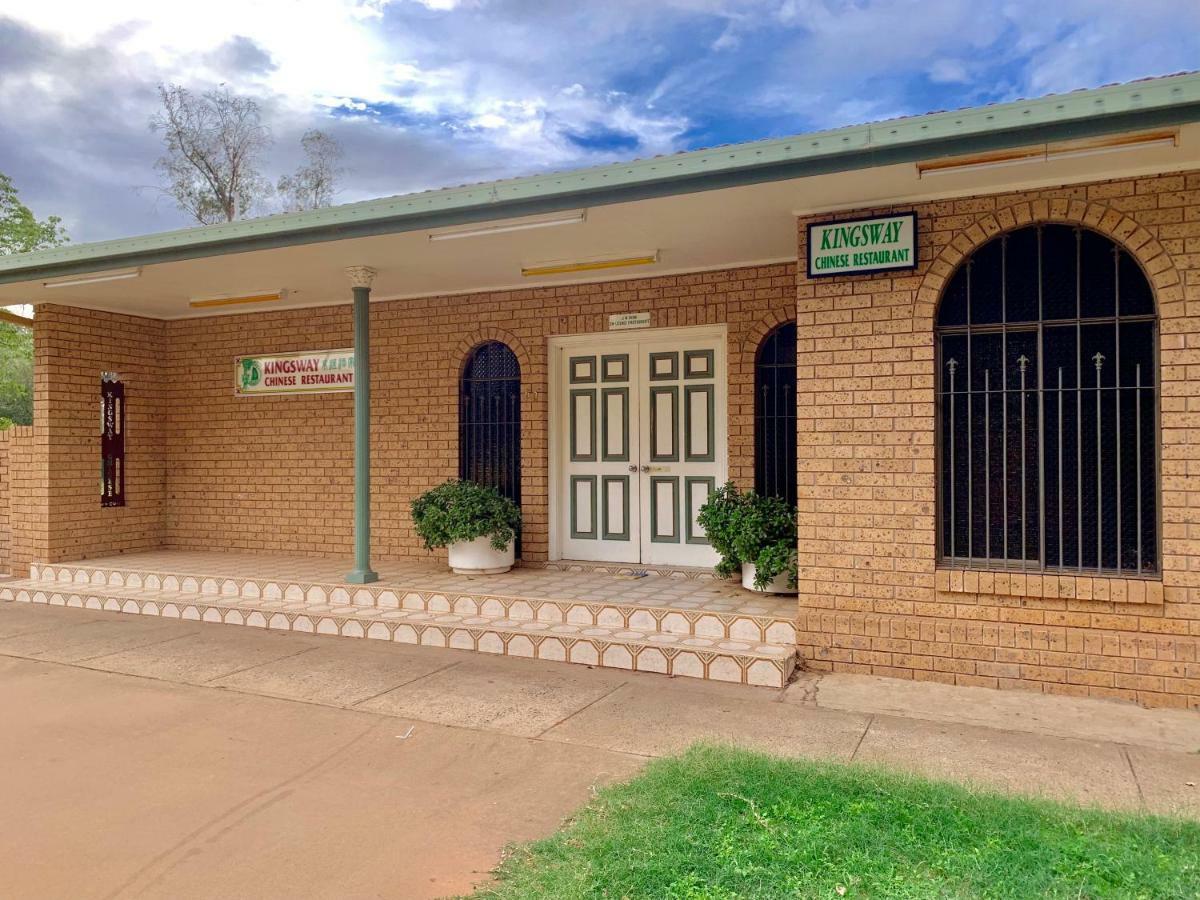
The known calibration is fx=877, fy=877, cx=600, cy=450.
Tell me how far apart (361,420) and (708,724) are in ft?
14.6

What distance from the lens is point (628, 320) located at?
829 cm

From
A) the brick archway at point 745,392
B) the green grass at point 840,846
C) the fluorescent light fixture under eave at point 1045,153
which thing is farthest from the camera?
the brick archway at point 745,392

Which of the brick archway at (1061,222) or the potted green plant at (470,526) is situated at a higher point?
the brick archway at (1061,222)

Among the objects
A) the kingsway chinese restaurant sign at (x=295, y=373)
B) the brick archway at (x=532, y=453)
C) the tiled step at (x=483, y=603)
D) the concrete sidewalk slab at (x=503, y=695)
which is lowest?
the concrete sidewalk slab at (x=503, y=695)

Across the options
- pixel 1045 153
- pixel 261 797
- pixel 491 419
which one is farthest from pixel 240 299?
pixel 1045 153

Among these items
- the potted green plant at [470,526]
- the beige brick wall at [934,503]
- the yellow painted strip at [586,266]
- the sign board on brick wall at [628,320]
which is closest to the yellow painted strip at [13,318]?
the potted green plant at [470,526]

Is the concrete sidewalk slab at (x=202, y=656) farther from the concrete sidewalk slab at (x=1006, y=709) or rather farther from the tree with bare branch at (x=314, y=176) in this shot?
the tree with bare branch at (x=314, y=176)

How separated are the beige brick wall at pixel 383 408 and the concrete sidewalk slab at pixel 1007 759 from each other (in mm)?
3324

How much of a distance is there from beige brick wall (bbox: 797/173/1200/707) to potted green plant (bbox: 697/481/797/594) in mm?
853

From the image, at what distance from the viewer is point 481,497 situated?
8227 mm

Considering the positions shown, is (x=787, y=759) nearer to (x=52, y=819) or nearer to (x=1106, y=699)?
(x=1106, y=699)

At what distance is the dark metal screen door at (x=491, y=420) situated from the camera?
29.2 feet

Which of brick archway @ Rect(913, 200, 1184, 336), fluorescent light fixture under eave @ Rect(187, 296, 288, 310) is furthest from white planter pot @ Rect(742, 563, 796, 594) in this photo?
fluorescent light fixture under eave @ Rect(187, 296, 288, 310)

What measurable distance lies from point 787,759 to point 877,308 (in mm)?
2961
